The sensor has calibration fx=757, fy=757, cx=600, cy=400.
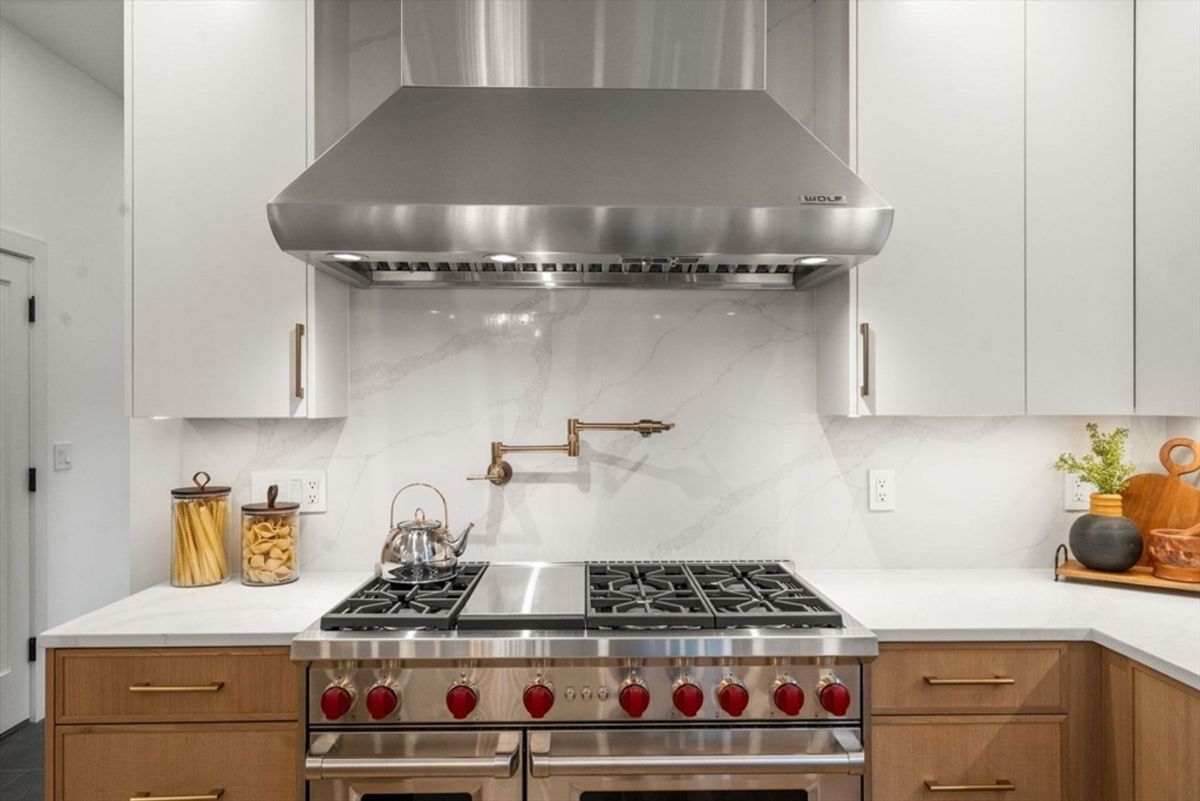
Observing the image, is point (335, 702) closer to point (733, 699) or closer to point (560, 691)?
point (560, 691)

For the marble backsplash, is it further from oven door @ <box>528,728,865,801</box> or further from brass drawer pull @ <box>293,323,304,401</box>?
oven door @ <box>528,728,865,801</box>

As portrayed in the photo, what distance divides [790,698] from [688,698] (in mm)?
206

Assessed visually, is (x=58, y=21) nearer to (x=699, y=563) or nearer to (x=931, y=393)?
(x=699, y=563)

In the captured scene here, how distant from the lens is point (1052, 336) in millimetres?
1942

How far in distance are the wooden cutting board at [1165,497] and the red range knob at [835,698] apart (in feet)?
3.74

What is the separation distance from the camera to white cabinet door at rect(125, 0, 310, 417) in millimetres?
1869

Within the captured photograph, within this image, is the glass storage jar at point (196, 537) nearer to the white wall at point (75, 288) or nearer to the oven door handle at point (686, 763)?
the oven door handle at point (686, 763)

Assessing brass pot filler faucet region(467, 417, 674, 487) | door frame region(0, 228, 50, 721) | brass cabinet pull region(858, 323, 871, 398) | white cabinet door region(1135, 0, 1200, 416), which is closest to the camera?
white cabinet door region(1135, 0, 1200, 416)

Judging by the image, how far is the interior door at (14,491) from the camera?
10.3 feet

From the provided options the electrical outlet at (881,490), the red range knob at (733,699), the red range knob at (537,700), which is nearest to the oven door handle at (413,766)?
the red range knob at (537,700)

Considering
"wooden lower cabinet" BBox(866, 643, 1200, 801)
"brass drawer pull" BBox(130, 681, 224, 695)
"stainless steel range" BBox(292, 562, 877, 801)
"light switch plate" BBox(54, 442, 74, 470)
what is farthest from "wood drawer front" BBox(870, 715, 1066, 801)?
"light switch plate" BBox(54, 442, 74, 470)

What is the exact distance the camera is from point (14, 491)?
320 cm

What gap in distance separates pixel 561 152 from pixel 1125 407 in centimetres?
157

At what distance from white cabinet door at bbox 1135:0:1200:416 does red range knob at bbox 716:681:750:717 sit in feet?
4.31
